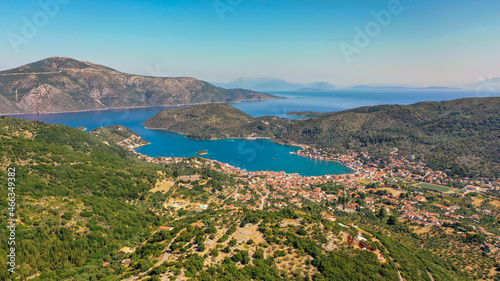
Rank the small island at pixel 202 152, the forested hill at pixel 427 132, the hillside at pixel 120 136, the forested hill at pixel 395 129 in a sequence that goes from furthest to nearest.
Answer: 1. the hillside at pixel 120 136
2. the small island at pixel 202 152
3. the forested hill at pixel 395 129
4. the forested hill at pixel 427 132

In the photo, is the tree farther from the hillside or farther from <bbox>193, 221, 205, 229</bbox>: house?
the hillside

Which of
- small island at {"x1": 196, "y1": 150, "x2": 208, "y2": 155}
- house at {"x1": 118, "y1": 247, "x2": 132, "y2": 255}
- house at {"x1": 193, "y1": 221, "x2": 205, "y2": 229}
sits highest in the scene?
house at {"x1": 193, "y1": 221, "x2": 205, "y2": 229}

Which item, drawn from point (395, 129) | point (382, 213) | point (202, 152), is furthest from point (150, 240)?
point (395, 129)

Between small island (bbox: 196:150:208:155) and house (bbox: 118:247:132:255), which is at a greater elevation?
house (bbox: 118:247:132:255)

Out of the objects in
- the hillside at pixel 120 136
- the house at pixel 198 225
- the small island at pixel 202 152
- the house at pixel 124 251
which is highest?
the house at pixel 198 225

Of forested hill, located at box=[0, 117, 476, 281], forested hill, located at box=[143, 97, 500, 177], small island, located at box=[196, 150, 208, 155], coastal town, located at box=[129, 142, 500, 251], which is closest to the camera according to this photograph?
forested hill, located at box=[0, 117, 476, 281]

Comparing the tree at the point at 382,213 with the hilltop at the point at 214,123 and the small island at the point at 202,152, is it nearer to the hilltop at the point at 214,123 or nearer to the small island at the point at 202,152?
the small island at the point at 202,152

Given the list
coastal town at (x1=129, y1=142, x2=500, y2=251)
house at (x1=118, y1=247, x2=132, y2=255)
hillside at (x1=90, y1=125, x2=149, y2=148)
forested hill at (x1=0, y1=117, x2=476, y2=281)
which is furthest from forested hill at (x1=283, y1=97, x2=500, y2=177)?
house at (x1=118, y1=247, x2=132, y2=255)

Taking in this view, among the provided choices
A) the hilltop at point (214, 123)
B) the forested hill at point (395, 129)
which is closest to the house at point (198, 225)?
the forested hill at point (395, 129)

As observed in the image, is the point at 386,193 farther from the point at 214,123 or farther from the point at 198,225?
the point at 214,123
